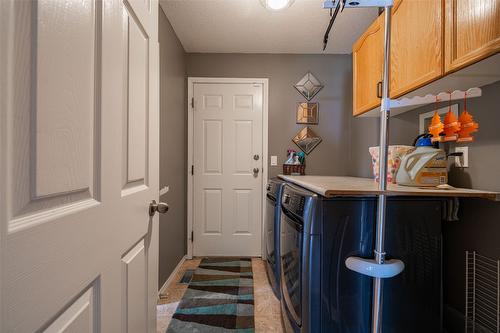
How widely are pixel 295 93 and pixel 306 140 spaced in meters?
0.56

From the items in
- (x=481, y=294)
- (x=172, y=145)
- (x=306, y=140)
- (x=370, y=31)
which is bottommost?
(x=481, y=294)

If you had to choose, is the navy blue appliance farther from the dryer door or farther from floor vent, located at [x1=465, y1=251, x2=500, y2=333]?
floor vent, located at [x1=465, y1=251, x2=500, y2=333]

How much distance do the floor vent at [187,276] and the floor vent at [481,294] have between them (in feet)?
6.53

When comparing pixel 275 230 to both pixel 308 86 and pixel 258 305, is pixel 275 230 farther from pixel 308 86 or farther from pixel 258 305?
pixel 308 86

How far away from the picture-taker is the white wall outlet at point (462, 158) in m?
1.33

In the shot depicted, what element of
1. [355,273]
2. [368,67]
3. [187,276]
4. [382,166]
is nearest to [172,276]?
[187,276]

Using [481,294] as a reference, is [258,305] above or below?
below

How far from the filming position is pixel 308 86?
2898mm

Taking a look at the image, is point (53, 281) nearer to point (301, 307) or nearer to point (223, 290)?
point (301, 307)

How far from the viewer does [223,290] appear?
6.95ft

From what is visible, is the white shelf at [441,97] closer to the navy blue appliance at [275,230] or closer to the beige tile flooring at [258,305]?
the navy blue appliance at [275,230]

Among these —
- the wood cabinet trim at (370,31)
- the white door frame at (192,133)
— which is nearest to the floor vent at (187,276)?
the white door frame at (192,133)

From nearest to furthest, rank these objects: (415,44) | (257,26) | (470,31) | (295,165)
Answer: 1. (470,31)
2. (415,44)
3. (257,26)
4. (295,165)

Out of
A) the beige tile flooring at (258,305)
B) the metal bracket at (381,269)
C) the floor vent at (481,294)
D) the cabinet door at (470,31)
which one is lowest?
the beige tile flooring at (258,305)
